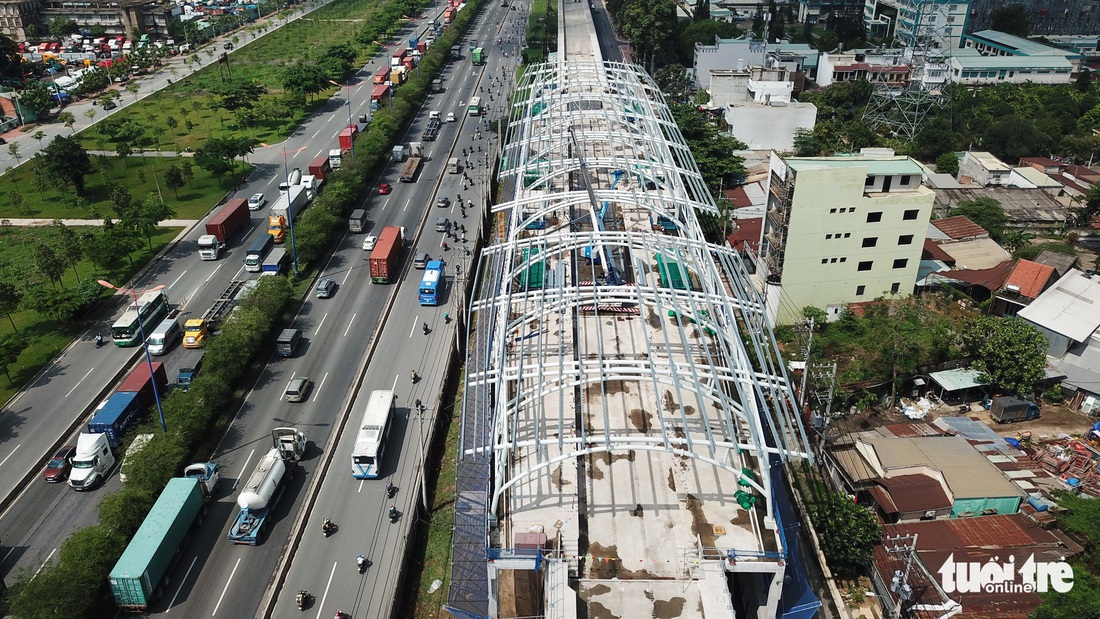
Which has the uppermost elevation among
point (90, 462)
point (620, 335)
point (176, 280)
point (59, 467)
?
point (620, 335)

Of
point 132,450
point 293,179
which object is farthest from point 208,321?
point 293,179

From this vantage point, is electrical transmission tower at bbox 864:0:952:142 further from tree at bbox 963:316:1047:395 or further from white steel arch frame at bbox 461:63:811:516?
tree at bbox 963:316:1047:395

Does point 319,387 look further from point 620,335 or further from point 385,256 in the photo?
point 620,335

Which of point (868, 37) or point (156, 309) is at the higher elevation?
point (868, 37)

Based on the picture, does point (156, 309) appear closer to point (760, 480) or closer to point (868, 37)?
point (760, 480)

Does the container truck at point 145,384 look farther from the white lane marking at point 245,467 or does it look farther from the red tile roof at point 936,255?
the red tile roof at point 936,255

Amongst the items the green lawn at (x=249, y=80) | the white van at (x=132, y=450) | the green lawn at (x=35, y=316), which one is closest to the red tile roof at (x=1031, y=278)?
the white van at (x=132, y=450)

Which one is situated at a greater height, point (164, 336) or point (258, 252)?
point (258, 252)

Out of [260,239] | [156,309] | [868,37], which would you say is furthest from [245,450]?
[868,37]
